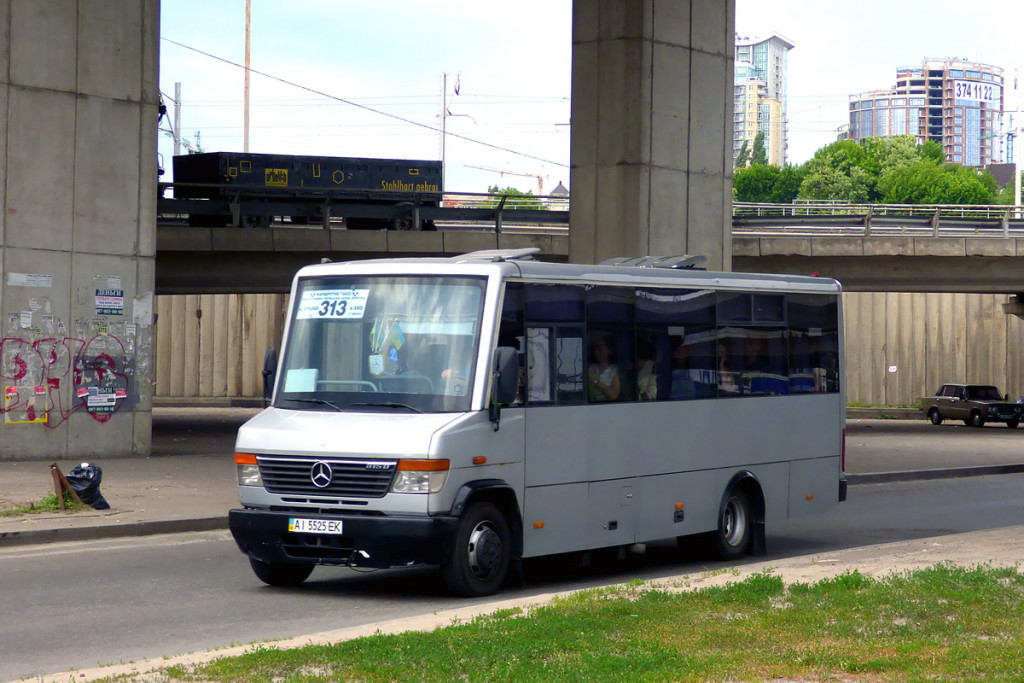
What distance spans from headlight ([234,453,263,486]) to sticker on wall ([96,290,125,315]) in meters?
12.2

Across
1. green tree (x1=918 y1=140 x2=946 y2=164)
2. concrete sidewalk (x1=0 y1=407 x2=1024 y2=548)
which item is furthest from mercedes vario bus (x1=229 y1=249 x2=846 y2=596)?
green tree (x1=918 y1=140 x2=946 y2=164)

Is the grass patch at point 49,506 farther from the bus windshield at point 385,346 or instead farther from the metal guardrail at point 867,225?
the metal guardrail at point 867,225

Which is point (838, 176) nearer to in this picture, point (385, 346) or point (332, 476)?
point (385, 346)

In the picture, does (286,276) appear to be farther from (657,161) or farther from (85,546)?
(85,546)

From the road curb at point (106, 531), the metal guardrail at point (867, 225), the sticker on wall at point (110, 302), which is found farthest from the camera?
the metal guardrail at point (867, 225)

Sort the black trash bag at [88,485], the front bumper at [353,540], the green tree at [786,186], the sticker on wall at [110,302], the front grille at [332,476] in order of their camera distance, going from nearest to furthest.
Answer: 1. the front bumper at [353,540]
2. the front grille at [332,476]
3. the black trash bag at [88,485]
4. the sticker on wall at [110,302]
5. the green tree at [786,186]

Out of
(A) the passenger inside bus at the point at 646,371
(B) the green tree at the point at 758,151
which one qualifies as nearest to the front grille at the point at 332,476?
(A) the passenger inside bus at the point at 646,371

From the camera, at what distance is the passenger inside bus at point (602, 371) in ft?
35.8

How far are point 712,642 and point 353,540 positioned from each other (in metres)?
3.26

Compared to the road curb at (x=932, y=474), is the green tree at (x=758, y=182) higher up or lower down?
higher up

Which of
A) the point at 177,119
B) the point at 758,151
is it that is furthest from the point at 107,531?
the point at 758,151

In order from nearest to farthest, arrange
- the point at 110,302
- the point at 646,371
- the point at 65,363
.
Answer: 1. the point at 646,371
2. the point at 65,363
3. the point at 110,302

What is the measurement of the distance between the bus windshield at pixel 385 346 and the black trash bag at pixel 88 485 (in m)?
5.27

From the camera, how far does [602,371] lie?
11023mm
